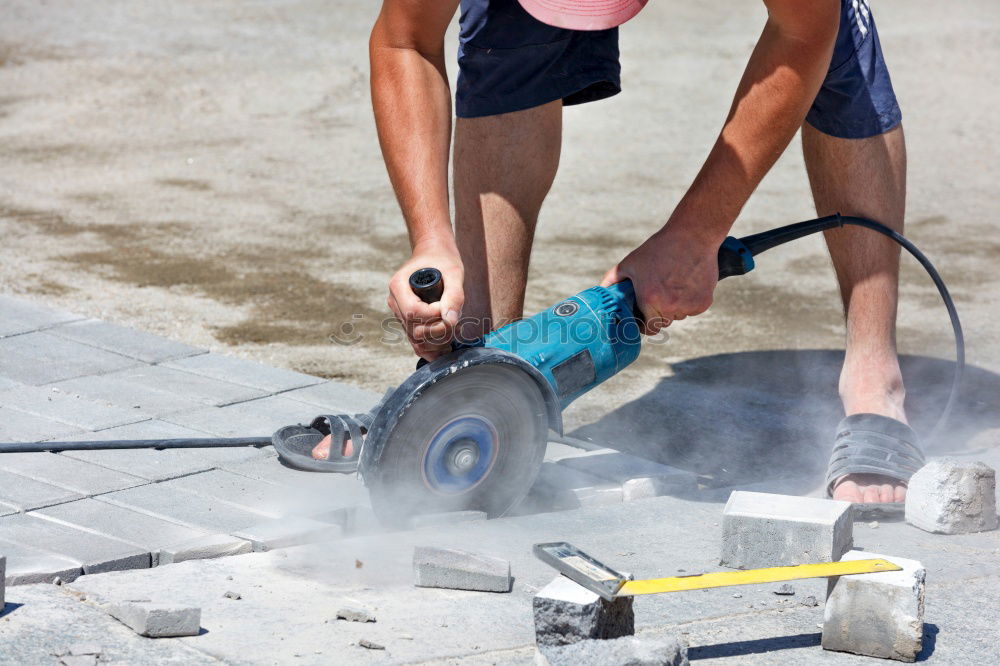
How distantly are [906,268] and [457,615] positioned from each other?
3249 millimetres

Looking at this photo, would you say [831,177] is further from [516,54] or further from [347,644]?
[347,644]

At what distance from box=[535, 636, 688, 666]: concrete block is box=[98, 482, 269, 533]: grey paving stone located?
0.88 m

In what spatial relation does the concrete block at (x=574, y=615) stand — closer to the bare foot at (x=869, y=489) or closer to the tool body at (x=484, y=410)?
the tool body at (x=484, y=410)

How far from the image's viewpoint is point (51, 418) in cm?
321

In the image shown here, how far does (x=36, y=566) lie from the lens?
7.60 ft

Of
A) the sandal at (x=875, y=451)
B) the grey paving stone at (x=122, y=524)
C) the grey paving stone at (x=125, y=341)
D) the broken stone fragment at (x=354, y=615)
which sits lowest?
the broken stone fragment at (x=354, y=615)

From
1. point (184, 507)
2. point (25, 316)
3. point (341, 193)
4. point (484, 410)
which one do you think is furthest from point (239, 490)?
point (341, 193)

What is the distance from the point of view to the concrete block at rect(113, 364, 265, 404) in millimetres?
3432

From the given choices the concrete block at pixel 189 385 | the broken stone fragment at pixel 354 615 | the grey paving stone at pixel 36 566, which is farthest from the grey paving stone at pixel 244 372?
the broken stone fragment at pixel 354 615

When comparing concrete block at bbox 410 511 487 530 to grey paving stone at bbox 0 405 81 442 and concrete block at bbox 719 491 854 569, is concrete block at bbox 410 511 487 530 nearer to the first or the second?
concrete block at bbox 719 491 854 569

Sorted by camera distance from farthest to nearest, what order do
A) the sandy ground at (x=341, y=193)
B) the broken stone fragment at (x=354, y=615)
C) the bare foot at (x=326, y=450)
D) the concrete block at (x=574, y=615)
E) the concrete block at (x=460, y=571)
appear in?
the sandy ground at (x=341, y=193), the bare foot at (x=326, y=450), the concrete block at (x=460, y=571), the broken stone fragment at (x=354, y=615), the concrete block at (x=574, y=615)

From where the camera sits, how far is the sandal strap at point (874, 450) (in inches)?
114

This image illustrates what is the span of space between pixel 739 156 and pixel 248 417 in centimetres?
139

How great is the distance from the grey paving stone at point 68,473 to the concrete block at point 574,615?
1.14m
